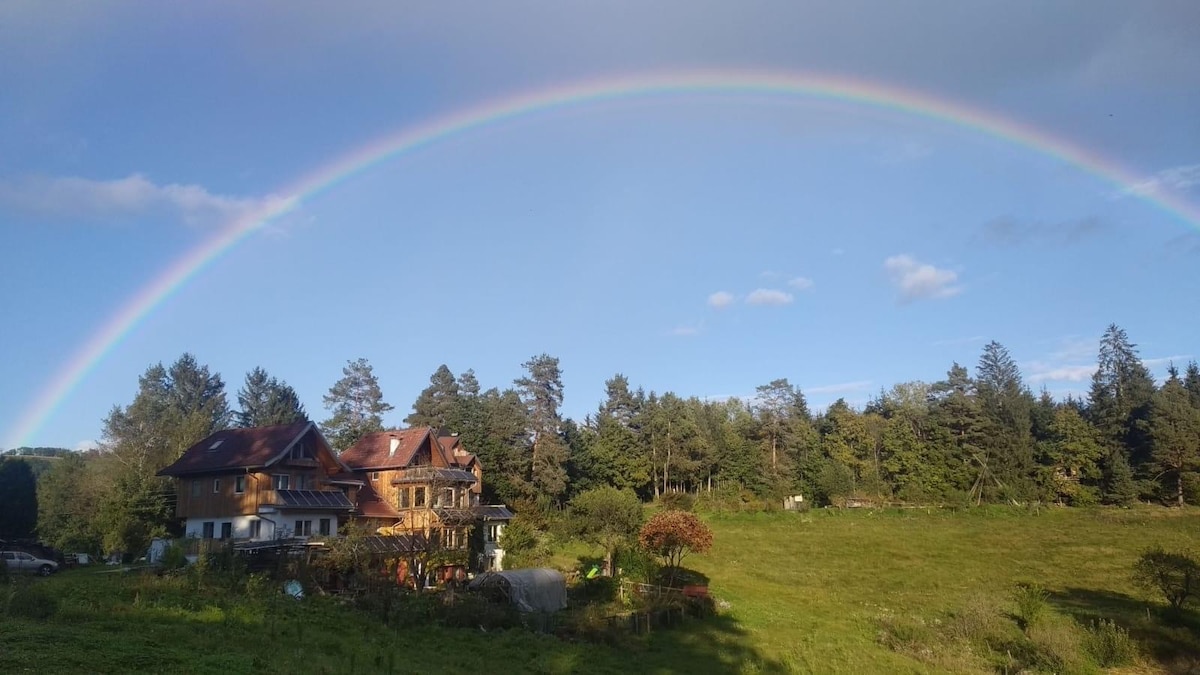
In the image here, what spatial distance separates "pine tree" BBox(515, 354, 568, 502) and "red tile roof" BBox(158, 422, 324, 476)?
79.6 feet

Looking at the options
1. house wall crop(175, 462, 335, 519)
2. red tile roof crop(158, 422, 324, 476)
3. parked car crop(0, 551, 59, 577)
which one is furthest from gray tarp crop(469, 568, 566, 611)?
parked car crop(0, 551, 59, 577)

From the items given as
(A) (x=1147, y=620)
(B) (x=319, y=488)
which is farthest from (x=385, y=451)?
(A) (x=1147, y=620)

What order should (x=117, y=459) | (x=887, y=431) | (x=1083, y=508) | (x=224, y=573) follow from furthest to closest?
1. (x=887, y=431)
2. (x=1083, y=508)
3. (x=117, y=459)
4. (x=224, y=573)

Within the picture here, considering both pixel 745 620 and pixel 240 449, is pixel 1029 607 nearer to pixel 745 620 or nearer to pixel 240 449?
pixel 745 620

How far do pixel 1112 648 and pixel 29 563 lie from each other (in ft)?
141

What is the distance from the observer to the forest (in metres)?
60.9

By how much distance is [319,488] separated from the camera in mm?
40375

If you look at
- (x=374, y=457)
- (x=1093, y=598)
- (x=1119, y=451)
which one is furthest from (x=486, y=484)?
(x=1119, y=451)

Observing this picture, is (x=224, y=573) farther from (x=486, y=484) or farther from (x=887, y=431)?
(x=887, y=431)

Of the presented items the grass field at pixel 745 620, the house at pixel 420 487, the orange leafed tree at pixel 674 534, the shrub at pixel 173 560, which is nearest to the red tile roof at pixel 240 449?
the house at pixel 420 487

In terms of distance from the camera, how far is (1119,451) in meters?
69.8

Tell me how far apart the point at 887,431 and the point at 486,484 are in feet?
145

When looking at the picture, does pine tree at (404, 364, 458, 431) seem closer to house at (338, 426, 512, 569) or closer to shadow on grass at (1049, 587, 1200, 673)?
house at (338, 426, 512, 569)

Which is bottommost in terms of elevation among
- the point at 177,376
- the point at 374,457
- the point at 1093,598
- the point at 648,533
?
the point at 1093,598
